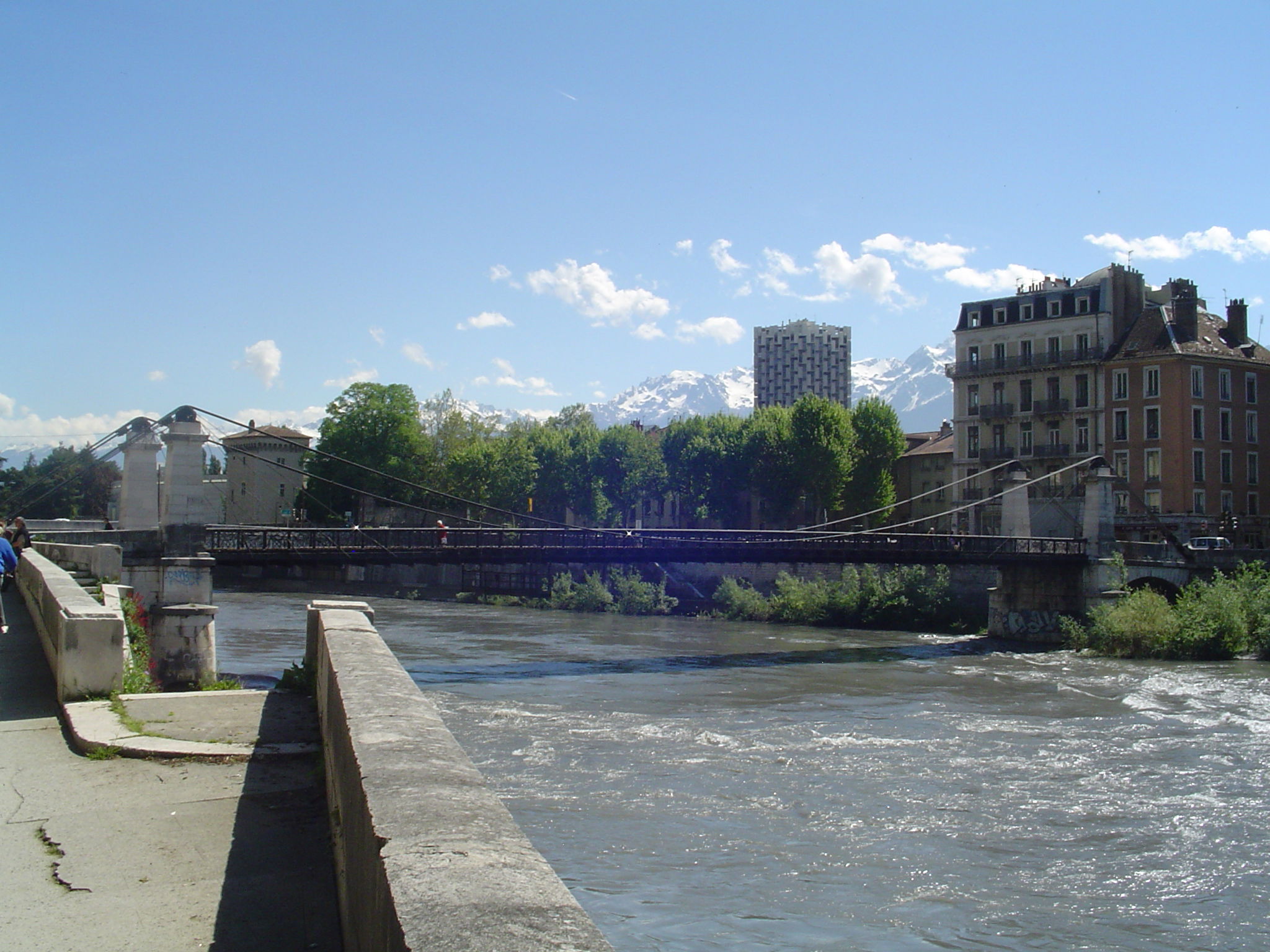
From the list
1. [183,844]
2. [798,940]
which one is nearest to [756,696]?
[798,940]

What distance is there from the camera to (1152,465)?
43156mm

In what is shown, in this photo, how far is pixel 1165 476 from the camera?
42.5m

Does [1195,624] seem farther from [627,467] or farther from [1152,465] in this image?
[627,467]

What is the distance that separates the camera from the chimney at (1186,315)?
143 feet

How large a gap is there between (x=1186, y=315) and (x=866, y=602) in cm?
1739

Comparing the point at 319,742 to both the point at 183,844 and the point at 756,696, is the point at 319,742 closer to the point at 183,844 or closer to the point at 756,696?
the point at 183,844

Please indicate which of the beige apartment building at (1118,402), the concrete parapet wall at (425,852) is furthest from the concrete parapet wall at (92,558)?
the beige apartment building at (1118,402)

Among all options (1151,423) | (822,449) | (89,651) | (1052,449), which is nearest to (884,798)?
(89,651)

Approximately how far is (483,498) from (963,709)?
44.3 meters

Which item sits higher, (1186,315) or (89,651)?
(1186,315)

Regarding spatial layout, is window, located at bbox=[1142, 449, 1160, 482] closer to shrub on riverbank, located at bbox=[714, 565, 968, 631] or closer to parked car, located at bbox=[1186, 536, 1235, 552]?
parked car, located at bbox=[1186, 536, 1235, 552]

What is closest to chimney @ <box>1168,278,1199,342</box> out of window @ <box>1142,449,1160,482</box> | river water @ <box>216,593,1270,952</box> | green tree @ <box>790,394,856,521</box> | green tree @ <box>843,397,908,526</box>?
window @ <box>1142,449,1160,482</box>

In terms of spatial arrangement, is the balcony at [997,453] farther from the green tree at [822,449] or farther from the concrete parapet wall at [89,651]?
the concrete parapet wall at [89,651]

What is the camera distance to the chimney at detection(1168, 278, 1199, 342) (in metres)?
43.7
